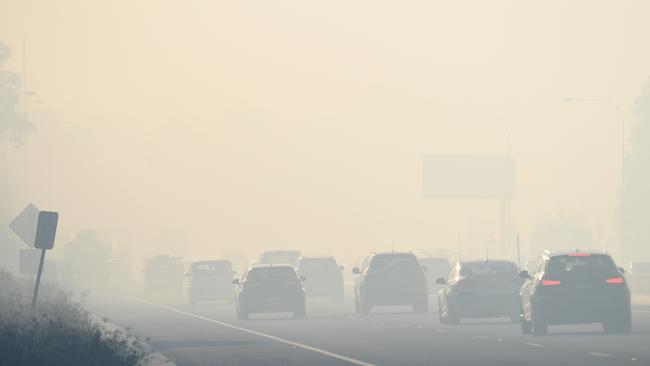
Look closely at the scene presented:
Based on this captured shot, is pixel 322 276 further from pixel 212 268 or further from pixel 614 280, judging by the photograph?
pixel 614 280

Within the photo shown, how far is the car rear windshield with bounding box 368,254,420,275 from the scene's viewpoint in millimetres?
50938

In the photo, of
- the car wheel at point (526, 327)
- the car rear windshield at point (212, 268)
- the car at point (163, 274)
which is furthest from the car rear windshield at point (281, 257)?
the car wheel at point (526, 327)

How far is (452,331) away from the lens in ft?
126

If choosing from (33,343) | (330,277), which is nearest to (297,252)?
(330,277)

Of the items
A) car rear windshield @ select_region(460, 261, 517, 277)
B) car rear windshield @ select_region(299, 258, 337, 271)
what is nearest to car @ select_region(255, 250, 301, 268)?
car rear windshield @ select_region(299, 258, 337, 271)

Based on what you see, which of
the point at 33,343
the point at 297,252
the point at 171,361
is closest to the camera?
the point at 33,343

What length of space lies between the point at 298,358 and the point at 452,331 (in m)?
10.1

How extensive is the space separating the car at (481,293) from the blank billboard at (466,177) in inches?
3111

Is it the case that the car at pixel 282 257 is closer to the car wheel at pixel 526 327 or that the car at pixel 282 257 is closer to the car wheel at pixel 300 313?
the car wheel at pixel 300 313

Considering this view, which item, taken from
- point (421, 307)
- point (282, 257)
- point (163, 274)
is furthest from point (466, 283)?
point (163, 274)

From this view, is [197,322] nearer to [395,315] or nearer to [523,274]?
[395,315]

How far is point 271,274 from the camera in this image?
166ft

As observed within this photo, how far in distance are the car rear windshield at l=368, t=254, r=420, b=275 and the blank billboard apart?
7044 centimetres

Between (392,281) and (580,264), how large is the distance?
642 inches
